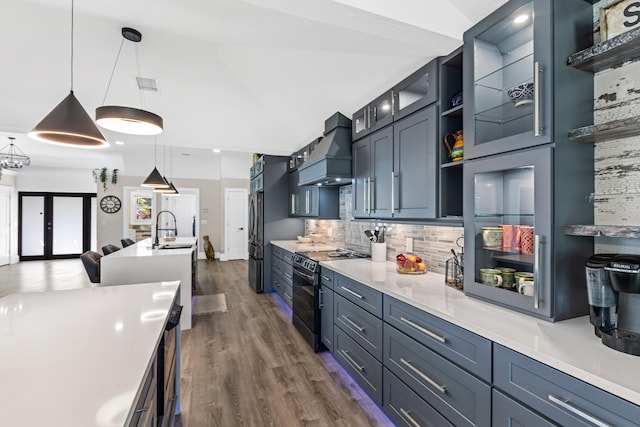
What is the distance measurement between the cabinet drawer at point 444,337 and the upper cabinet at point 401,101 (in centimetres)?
142

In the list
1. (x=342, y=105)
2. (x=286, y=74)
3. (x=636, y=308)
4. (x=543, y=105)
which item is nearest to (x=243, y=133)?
(x=286, y=74)

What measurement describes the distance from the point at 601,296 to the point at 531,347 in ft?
1.20

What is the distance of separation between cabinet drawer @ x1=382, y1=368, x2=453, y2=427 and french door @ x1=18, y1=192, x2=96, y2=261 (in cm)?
1072

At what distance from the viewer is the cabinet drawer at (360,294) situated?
84.3 inches

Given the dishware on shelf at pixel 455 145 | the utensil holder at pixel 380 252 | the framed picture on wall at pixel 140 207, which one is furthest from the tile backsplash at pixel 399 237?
the framed picture on wall at pixel 140 207

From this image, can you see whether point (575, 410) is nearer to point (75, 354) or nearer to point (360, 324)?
point (360, 324)

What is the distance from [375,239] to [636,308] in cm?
215

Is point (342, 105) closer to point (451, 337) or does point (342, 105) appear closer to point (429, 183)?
point (429, 183)

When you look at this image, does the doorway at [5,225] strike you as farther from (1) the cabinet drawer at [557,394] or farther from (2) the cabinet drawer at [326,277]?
(1) the cabinet drawer at [557,394]

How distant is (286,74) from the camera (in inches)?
135

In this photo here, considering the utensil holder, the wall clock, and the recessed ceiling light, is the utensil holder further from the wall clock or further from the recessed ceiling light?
the wall clock

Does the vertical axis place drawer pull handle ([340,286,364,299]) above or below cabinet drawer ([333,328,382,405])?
above

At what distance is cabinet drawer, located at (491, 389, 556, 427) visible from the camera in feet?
3.63

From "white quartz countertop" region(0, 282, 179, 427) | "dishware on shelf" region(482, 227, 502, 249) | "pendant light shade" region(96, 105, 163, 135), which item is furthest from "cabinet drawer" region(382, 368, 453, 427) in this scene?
"pendant light shade" region(96, 105, 163, 135)
